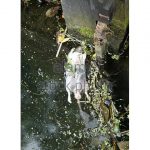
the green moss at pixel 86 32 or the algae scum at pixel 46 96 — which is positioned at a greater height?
the green moss at pixel 86 32

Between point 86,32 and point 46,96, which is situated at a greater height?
point 86,32

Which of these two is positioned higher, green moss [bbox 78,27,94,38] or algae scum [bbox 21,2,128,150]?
green moss [bbox 78,27,94,38]

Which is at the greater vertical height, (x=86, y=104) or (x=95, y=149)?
(x=86, y=104)

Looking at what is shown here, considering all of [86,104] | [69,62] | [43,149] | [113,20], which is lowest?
[43,149]
